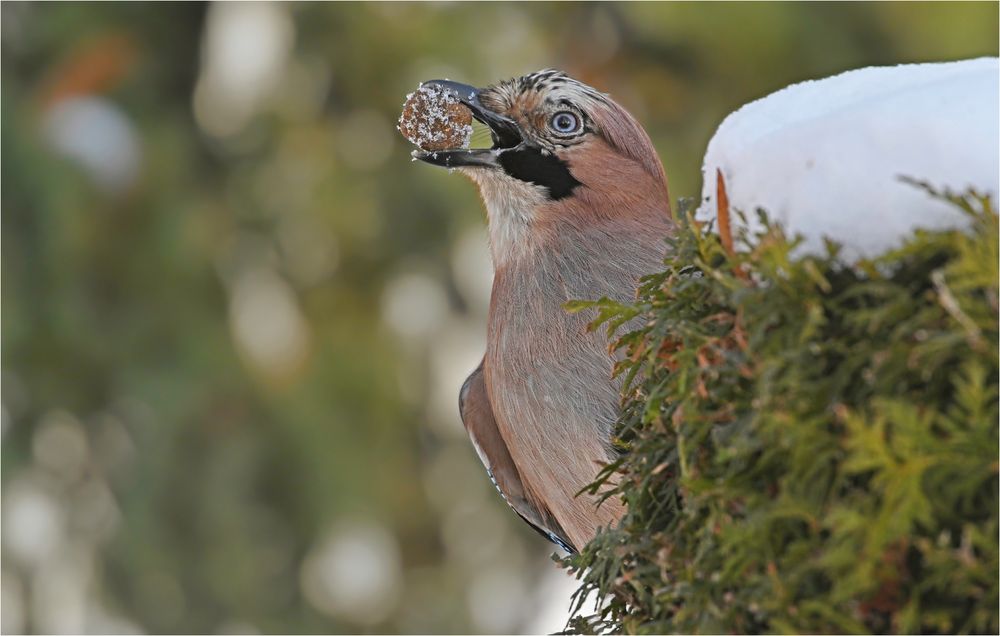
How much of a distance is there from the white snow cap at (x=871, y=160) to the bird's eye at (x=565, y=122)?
8.02ft

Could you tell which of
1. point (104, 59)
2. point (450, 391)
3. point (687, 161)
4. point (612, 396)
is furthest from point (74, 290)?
point (612, 396)

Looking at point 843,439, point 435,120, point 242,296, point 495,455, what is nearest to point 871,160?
point 843,439

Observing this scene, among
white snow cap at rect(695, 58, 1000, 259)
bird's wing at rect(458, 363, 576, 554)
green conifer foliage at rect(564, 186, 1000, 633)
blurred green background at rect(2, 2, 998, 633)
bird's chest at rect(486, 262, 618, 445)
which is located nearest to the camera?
green conifer foliage at rect(564, 186, 1000, 633)

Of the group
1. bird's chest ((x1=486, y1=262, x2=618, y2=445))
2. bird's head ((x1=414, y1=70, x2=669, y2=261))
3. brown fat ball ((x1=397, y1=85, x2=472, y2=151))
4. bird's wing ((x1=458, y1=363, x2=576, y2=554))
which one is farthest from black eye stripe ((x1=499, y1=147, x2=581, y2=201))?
bird's wing ((x1=458, y1=363, x2=576, y2=554))

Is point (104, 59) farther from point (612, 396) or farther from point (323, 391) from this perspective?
point (612, 396)

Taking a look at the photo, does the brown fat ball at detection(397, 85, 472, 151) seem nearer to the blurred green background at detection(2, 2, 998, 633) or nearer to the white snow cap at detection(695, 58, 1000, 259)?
the white snow cap at detection(695, 58, 1000, 259)

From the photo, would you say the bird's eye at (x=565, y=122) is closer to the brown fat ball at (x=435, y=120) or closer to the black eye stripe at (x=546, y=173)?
the black eye stripe at (x=546, y=173)

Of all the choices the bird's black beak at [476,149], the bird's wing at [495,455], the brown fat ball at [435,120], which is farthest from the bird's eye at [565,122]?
the bird's wing at [495,455]

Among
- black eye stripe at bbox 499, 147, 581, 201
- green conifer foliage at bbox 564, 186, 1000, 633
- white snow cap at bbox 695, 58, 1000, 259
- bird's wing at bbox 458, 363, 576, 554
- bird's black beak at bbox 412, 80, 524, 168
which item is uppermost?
bird's black beak at bbox 412, 80, 524, 168

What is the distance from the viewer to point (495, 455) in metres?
4.64

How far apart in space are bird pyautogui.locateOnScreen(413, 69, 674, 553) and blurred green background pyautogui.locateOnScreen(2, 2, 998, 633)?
3074mm

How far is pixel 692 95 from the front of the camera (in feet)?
24.0

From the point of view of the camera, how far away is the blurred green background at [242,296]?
7609mm

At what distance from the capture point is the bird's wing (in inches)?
181
